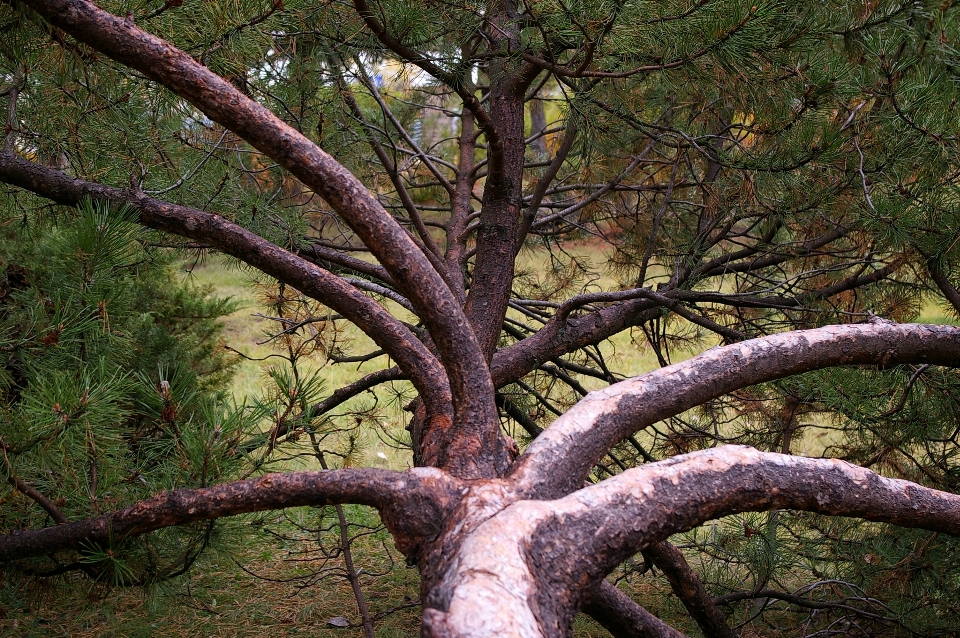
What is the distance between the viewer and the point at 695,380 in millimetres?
1309

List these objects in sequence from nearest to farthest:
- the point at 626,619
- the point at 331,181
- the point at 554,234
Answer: the point at 331,181 < the point at 626,619 < the point at 554,234

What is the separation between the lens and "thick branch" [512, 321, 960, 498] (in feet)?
3.70

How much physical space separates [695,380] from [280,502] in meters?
0.71

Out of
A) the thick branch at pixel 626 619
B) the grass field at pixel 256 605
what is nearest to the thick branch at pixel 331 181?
the thick branch at pixel 626 619

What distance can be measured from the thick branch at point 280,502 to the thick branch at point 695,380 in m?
0.14

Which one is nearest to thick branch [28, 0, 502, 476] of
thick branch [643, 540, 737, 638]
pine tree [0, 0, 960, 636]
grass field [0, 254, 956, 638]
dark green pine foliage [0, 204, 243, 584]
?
pine tree [0, 0, 960, 636]

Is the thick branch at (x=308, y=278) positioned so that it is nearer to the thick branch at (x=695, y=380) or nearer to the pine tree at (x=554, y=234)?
the pine tree at (x=554, y=234)

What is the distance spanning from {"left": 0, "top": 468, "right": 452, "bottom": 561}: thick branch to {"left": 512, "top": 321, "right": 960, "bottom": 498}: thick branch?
14cm

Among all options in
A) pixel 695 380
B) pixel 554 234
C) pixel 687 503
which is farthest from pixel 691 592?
pixel 554 234

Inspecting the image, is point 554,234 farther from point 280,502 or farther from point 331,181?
point 280,502

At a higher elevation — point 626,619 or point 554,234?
point 554,234

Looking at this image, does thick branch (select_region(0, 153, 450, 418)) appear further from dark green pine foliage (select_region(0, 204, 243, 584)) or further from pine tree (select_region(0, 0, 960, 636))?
dark green pine foliage (select_region(0, 204, 243, 584))

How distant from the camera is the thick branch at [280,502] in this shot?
40.9 inches

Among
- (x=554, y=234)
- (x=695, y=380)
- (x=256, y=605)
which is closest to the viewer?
(x=695, y=380)
